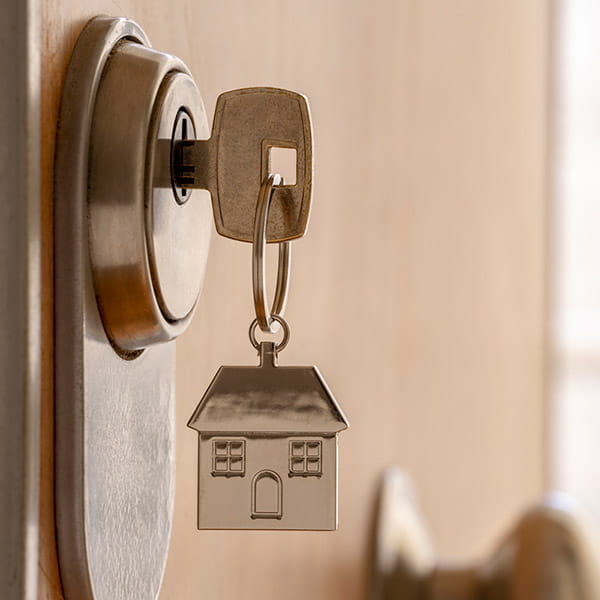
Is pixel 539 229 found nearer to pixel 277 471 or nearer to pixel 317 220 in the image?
pixel 317 220

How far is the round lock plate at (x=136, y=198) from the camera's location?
0.15 m

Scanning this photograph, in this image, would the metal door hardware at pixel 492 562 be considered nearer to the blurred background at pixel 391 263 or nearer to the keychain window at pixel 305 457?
the blurred background at pixel 391 263

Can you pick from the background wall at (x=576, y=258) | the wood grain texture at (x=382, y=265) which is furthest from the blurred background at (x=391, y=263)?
the background wall at (x=576, y=258)

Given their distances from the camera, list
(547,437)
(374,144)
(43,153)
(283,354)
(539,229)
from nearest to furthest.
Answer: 1. (43,153)
2. (283,354)
3. (374,144)
4. (539,229)
5. (547,437)

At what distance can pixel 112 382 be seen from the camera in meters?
0.16

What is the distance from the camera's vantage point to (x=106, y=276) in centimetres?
15

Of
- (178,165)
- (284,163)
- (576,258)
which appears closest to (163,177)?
(178,165)

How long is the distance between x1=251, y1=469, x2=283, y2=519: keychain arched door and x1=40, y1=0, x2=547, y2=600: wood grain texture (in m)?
0.04

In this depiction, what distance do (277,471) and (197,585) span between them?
69 millimetres

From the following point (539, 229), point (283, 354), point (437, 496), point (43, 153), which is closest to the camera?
point (43, 153)

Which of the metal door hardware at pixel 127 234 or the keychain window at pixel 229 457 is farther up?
the metal door hardware at pixel 127 234

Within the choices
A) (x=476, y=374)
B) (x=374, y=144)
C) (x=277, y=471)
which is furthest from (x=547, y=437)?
(x=277, y=471)

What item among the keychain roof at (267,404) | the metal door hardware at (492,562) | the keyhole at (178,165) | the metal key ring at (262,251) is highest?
the keyhole at (178,165)

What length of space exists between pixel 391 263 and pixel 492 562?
184 mm
